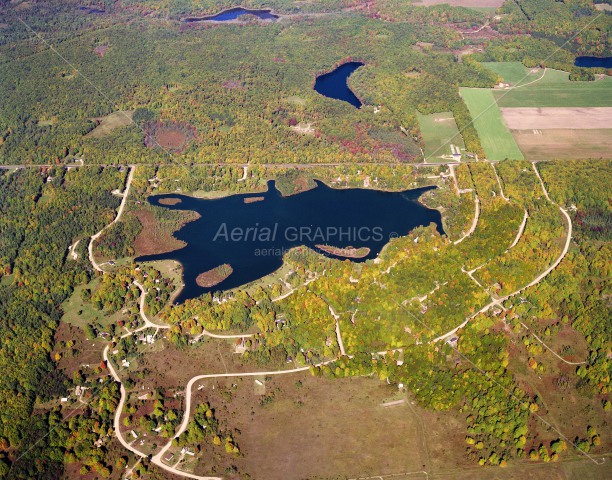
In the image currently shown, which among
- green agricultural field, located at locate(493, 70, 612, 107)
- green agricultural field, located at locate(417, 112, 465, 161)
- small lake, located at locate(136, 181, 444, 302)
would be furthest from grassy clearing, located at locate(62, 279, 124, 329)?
green agricultural field, located at locate(493, 70, 612, 107)

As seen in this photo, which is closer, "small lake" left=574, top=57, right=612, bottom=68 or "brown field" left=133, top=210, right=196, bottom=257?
"brown field" left=133, top=210, right=196, bottom=257

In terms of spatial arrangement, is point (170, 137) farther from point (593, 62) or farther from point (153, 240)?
point (593, 62)

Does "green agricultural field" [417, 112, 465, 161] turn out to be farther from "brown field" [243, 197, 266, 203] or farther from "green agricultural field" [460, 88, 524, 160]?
"brown field" [243, 197, 266, 203]

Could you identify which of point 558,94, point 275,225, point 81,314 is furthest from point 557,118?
point 81,314

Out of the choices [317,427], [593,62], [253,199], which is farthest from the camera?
[593,62]

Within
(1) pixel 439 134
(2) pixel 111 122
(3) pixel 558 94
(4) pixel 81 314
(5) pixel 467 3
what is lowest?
(5) pixel 467 3

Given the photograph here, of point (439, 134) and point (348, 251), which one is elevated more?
point (348, 251)

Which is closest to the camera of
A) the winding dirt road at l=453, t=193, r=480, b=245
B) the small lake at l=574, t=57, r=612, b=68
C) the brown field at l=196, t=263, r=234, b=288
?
the brown field at l=196, t=263, r=234, b=288
